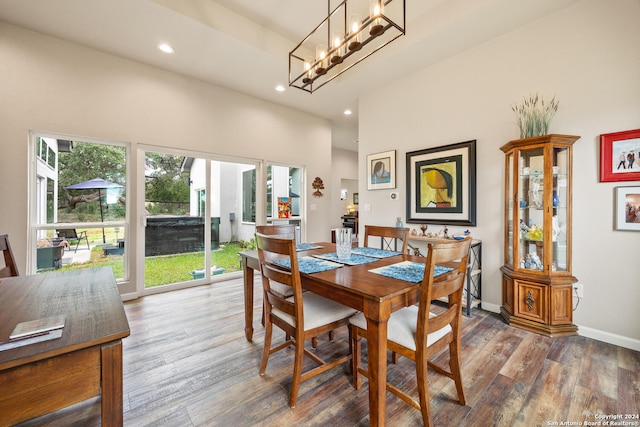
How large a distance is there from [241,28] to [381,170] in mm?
2577

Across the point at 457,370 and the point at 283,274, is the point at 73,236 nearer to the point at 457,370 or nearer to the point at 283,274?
the point at 283,274

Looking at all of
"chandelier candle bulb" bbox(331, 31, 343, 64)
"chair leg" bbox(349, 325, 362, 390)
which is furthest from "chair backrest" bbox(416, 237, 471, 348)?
"chandelier candle bulb" bbox(331, 31, 343, 64)

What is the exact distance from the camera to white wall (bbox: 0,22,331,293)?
8.71 ft

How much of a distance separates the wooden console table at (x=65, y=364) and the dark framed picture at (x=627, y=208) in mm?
3511

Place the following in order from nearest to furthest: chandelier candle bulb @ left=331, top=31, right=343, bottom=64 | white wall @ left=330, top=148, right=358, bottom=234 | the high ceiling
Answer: chandelier candle bulb @ left=331, top=31, right=343, bottom=64 < the high ceiling < white wall @ left=330, top=148, right=358, bottom=234

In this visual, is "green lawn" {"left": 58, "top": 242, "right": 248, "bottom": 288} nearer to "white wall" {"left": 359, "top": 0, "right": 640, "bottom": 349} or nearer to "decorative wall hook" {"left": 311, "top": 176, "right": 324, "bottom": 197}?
"decorative wall hook" {"left": 311, "top": 176, "right": 324, "bottom": 197}

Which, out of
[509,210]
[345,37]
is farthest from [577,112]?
[345,37]

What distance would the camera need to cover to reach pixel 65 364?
0.74 m

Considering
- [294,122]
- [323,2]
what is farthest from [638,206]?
[294,122]

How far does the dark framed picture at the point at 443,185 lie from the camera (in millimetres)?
3049

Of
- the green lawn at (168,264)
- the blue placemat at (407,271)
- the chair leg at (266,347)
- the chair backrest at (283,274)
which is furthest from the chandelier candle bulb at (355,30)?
the green lawn at (168,264)

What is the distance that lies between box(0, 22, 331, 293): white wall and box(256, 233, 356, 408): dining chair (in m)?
2.65

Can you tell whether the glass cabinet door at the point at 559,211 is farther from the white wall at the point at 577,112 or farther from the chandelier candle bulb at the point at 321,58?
the chandelier candle bulb at the point at 321,58

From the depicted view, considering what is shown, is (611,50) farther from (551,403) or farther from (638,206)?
(551,403)
